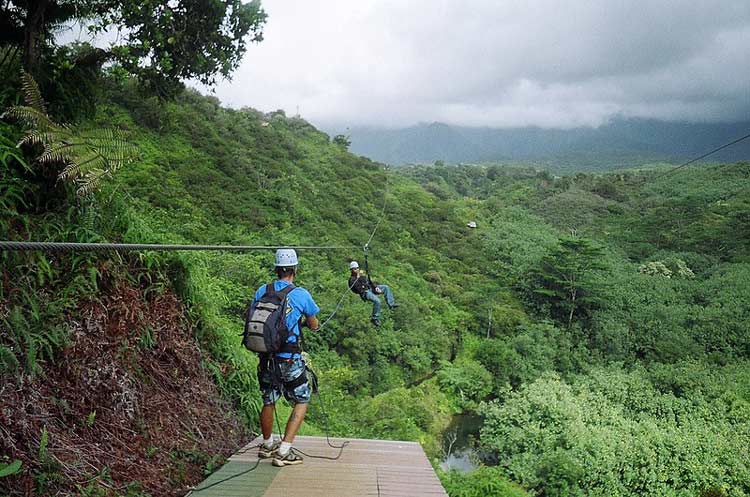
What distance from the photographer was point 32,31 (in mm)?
4637

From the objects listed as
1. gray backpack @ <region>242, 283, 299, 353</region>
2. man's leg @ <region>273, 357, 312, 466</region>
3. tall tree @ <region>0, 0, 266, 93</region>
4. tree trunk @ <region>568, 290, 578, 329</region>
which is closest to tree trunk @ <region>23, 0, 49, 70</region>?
tall tree @ <region>0, 0, 266, 93</region>

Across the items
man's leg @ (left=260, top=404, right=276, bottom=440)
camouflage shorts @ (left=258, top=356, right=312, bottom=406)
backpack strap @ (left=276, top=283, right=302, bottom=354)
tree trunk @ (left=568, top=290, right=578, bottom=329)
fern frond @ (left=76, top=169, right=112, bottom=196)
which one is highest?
fern frond @ (left=76, top=169, right=112, bottom=196)

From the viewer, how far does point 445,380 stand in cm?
2239

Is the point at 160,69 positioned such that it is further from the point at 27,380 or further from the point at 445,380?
the point at 445,380

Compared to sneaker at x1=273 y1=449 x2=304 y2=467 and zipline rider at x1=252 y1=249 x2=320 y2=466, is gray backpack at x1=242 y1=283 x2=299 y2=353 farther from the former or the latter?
sneaker at x1=273 y1=449 x2=304 y2=467

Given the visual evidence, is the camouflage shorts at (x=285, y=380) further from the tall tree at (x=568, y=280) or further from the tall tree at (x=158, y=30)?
the tall tree at (x=568, y=280)

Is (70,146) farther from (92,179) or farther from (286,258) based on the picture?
(286,258)

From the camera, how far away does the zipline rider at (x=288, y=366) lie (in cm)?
393

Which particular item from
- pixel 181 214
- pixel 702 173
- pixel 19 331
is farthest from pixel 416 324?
pixel 702 173

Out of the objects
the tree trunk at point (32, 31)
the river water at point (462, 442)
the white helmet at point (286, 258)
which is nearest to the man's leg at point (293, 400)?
the white helmet at point (286, 258)

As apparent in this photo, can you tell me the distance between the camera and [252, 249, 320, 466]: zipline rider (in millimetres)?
3926

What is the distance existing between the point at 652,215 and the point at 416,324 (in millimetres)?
36548

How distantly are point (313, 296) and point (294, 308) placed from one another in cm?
1491

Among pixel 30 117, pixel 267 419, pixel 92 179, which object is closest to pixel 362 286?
pixel 267 419
